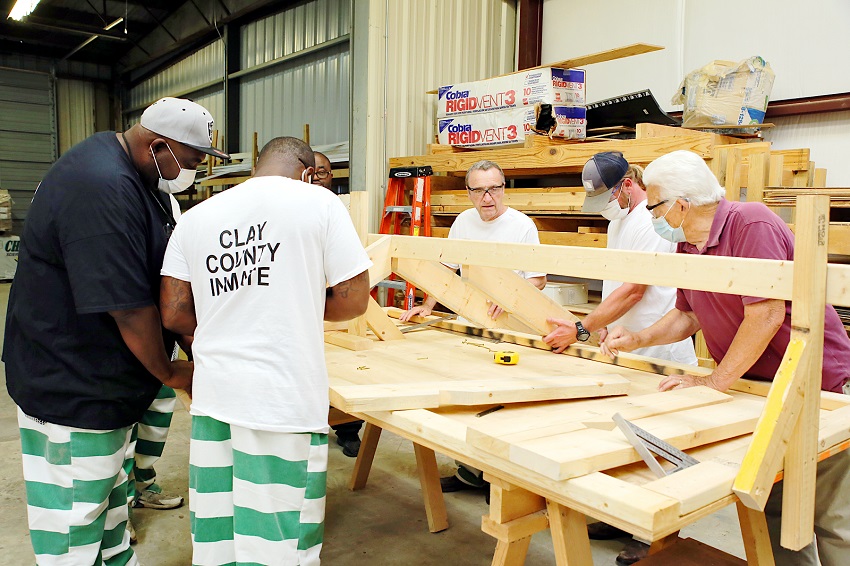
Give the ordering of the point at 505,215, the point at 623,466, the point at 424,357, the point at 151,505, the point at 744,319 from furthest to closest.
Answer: the point at 505,215 → the point at 151,505 → the point at 424,357 → the point at 744,319 → the point at 623,466

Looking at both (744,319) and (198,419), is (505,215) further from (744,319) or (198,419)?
(198,419)

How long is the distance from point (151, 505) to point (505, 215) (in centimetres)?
254

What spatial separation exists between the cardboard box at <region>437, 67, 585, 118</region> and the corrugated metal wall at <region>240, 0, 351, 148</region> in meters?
2.15

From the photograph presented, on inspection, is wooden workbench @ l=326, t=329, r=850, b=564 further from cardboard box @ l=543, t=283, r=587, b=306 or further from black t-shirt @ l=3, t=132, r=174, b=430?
cardboard box @ l=543, t=283, r=587, b=306

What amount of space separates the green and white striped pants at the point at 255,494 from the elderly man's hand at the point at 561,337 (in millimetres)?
1337

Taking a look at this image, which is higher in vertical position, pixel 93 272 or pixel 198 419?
pixel 93 272

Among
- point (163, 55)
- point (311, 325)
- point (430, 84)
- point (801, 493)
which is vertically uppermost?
point (163, 55)

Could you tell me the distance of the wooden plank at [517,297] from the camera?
3.01 meters

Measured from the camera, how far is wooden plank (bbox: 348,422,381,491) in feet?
12.0

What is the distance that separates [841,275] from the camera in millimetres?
1530

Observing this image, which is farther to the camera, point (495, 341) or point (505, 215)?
point (505, 215)

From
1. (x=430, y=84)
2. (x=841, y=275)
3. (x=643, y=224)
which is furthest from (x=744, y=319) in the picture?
(x=430, y=84)

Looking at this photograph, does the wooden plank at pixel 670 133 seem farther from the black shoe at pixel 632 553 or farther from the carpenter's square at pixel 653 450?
the carpenter's square at pixel 653 450

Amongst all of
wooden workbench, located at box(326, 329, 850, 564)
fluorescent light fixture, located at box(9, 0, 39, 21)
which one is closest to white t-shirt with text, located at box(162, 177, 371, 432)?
wooden workbench, located at box(326, 329, 850, 564)
